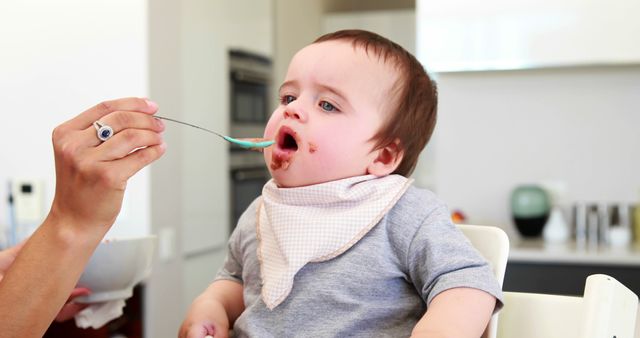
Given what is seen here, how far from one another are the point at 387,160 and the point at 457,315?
0.29m

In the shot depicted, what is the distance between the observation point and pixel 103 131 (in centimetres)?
88

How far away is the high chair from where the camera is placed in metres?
1.00

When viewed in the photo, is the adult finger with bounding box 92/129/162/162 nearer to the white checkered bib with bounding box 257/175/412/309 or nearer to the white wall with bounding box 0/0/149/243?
the white checkered bib with bounding box 257/175/412/309

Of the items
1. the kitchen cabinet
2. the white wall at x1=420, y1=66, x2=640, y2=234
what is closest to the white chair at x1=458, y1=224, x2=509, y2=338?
the kitchen cabinet

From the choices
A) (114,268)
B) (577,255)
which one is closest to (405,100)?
(114,268)

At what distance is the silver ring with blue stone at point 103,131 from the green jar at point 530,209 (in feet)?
7.65

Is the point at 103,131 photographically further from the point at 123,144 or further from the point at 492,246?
the point at 492,246

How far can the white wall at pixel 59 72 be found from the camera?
258 centimetres

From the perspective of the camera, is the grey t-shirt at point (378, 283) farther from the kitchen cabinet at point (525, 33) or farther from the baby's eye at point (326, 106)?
the kitchen cabinet at point (525, 33)

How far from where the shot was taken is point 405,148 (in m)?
1.11

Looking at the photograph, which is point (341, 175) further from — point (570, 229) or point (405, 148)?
point (570, 229)

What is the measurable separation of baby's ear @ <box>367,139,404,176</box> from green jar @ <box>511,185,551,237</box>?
6.52ft

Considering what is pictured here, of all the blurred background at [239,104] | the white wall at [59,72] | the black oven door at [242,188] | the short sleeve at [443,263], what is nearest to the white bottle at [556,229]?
the blurred background at [239,104]

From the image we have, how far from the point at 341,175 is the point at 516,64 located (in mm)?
1934
